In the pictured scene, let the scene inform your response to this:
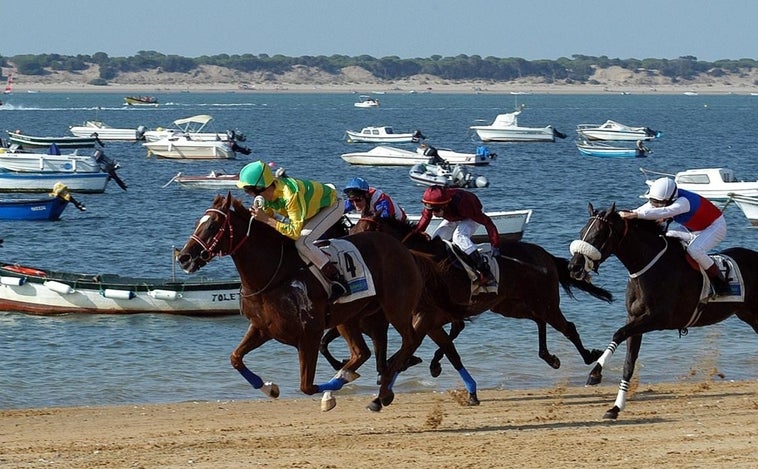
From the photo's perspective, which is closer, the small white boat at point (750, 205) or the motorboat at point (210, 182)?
the small white boat at point (750, 205)

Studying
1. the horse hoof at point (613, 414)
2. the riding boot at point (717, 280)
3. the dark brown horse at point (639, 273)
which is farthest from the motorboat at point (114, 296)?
the horse hoof at point (613, 414)

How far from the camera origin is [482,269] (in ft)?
53.2

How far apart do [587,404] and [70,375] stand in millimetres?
8039

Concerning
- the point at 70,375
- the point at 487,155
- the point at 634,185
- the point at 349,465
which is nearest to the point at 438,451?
the point at 349,465

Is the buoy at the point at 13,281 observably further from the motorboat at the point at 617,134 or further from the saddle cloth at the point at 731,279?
the motorboat at the point at 617,134

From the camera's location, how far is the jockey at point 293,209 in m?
13.4

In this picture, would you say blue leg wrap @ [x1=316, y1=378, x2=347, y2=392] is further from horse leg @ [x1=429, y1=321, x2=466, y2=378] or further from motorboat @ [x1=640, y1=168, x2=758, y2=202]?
motorboat @ [x1=640, y1=168, x2=758, y2=202]

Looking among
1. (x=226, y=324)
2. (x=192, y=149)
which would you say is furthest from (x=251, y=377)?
(x=192, y=149)

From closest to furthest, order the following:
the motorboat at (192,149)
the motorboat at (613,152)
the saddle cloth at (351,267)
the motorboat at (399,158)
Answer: the saddle cloth at (351,267) < the motorboat at (399,158) < the motorboat at (192,149) < the motorboat at (613,152)

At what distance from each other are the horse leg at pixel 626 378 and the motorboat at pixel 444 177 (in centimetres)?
4459

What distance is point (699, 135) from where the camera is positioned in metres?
121

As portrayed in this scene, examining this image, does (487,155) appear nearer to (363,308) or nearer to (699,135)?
(699,135)

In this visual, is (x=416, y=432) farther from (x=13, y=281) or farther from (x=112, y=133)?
(x=112, y=133)

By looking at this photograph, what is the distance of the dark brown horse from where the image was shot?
14.6 m
